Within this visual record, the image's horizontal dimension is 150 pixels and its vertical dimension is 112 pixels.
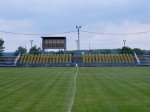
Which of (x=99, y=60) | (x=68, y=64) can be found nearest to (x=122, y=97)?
(x=68, y=64)

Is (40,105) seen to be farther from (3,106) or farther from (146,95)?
(146,95)

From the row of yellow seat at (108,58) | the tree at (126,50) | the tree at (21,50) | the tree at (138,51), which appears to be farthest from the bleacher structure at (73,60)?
the tree at (21,50)

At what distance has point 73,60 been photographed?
338 feet

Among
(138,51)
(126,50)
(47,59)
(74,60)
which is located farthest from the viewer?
(138,51)

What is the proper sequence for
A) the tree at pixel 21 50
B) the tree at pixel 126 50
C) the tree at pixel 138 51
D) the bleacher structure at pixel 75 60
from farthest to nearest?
the tree at pixel 21 50
the tree at pixel 138 51
the tree at pixel 126 50
the bleacher structure at pixel 75 60

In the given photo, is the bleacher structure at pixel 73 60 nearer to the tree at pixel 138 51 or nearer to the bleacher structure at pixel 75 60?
the bleacher structure at pixel 75 60

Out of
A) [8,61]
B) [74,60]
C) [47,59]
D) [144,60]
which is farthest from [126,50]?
[8,61]

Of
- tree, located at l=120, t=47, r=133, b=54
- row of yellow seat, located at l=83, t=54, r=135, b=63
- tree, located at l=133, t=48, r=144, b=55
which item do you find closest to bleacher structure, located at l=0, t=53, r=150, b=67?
row of yellow seat, located at l=83, t=54, r=135, b=63

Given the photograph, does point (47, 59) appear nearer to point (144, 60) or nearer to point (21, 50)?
point (144, 60)

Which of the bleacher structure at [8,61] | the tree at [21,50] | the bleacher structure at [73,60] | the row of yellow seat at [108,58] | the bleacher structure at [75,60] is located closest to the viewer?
the bleacher structure at [73,60]

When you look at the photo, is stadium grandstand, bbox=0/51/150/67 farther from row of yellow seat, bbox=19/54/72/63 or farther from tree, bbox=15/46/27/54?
tree, bbox=15/46/27/54

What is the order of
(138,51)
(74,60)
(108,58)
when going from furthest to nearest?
(138,51)
(108,58)
(74,60)

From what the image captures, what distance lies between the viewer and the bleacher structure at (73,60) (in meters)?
95.8

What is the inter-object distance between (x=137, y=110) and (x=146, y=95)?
530 centimetres
